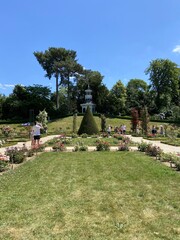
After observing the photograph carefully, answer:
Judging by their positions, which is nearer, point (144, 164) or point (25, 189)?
point (25, 189)

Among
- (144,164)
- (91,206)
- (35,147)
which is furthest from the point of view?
(35,147)

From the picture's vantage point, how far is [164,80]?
57094 mm

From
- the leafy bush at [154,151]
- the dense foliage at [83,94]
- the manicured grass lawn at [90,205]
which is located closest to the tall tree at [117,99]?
the dense foliage at [83,94]

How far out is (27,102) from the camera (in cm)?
5050

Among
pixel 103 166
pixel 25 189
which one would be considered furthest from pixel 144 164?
pixel 25 189

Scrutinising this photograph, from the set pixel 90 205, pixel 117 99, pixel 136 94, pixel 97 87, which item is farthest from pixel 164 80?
pixel 90 205

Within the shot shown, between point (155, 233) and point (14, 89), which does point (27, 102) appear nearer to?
point (14, 89)

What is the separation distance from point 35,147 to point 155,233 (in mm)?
10180

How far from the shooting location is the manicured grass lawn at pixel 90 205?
368 cm

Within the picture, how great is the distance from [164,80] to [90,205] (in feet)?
182

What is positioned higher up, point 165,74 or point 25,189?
point 165,74

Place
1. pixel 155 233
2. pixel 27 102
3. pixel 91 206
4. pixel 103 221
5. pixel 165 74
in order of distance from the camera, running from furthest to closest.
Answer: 1. pixel 165 74
2. pixel 27 102
3. pixel 91 206
4. pixel 103 221
5. pixel 155 233

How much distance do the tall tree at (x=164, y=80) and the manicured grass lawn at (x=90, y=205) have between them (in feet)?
167

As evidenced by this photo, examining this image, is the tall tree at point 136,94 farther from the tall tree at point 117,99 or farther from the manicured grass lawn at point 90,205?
the manicured grass lawn at point 90,205
